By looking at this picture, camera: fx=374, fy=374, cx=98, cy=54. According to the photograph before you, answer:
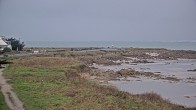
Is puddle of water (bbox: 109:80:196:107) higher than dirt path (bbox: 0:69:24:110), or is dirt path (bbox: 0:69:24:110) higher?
dirt path (bbox: 0:69:24:110)

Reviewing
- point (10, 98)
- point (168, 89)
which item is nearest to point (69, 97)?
point (10, 98)

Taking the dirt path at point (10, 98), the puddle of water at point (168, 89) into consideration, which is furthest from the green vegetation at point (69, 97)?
the puddle of water at point (168, 89)

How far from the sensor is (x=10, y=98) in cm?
2362

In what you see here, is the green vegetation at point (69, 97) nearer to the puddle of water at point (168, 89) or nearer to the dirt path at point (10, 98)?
the dirt path at point (10, 98)

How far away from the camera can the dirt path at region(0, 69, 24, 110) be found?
2113cm

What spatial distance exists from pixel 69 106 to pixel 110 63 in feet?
166

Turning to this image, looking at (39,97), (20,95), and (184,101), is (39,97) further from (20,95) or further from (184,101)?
(184,101)

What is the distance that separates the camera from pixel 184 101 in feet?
101

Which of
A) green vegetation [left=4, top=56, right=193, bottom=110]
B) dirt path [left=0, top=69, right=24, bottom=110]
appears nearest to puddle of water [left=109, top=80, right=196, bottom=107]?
green vegetation [left=4, top=56, right=193, bottom=110]

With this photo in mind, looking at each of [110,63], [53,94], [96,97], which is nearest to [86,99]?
[96,97]

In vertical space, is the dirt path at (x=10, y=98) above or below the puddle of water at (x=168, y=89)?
above

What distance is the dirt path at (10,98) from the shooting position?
21131mm

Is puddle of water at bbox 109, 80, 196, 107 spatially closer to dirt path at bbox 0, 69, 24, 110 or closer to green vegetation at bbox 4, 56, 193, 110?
green vegetation at bbox 4, 56, 193, 110

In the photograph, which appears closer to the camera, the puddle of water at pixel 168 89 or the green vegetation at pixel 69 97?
the green vegetation at pixel 69 97
